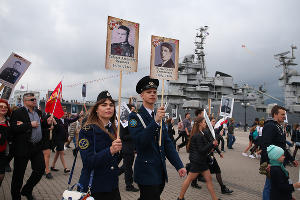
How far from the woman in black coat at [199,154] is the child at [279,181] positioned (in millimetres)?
1608

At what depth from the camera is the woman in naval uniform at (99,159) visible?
252cm

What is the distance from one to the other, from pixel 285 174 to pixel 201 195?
9.20ft

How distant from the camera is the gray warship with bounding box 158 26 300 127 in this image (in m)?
46.6

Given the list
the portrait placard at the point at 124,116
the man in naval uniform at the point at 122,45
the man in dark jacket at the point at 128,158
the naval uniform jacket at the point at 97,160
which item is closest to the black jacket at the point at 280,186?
the naval uniform jacket at the point at 97,160

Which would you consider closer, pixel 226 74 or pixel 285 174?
pixel 285 174

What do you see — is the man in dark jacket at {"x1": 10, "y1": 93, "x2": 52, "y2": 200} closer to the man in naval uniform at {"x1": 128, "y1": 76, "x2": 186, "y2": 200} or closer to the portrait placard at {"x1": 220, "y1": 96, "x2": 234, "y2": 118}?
the man in naval uniform at {"x1": 128, "y1": 76, "x2": 186, "y2": 200}

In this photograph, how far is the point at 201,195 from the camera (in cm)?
595

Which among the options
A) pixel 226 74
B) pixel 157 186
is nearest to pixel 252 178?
pixel 157 186

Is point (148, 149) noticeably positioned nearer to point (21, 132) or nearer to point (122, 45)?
point (122, 45)

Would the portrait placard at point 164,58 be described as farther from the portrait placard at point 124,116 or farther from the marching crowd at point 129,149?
the portrait placard at point 124,116

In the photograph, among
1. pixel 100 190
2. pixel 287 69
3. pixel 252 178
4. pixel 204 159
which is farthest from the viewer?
pixel 287 69

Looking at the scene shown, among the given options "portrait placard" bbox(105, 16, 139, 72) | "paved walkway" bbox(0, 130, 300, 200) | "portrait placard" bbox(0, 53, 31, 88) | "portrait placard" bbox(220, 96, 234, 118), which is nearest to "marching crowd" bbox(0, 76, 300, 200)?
"portrait placard" bbox(105, 16, 139, 72)

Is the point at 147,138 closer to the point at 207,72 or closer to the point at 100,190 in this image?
the point at 100,190

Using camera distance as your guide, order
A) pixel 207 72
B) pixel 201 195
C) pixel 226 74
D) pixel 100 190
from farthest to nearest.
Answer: pixel 207 72, pixel 226 74, pixel 201 195, pixel 100 190
